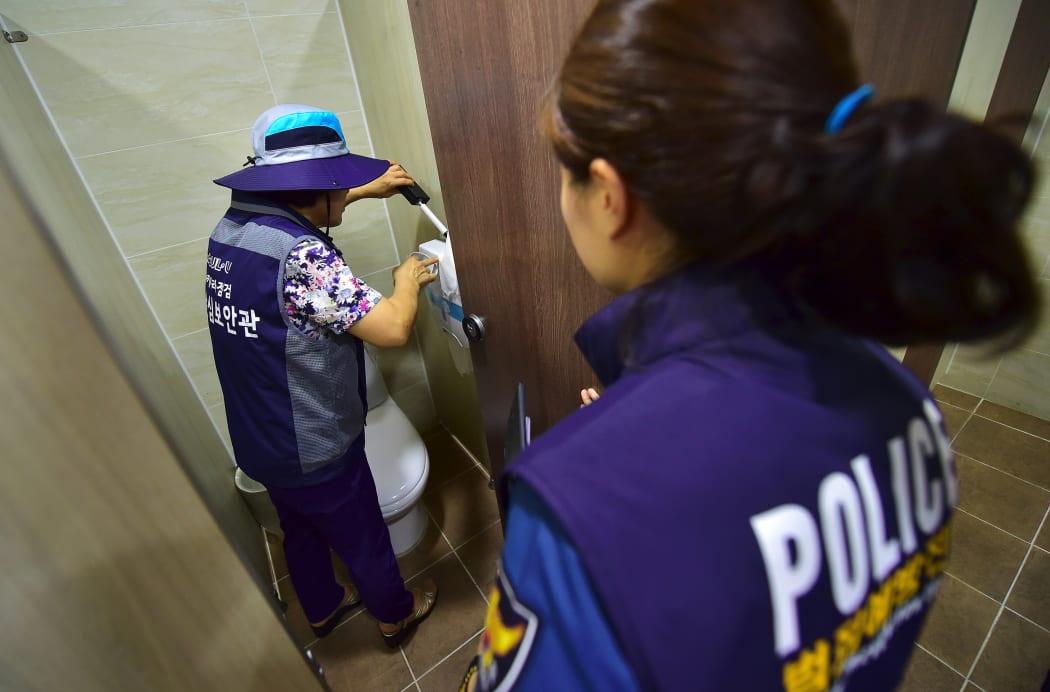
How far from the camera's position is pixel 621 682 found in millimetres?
268

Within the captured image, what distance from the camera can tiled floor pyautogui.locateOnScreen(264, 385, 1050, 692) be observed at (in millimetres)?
1137

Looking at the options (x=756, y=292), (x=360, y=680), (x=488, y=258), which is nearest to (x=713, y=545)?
(x=756, y=292)

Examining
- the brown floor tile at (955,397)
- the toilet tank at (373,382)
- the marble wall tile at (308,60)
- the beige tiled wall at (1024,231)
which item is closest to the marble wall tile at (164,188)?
the marble wall tile at (308,60)

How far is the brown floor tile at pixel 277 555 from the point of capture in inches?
60.9

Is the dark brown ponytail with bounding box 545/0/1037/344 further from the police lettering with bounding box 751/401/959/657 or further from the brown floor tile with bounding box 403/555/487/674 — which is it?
the brown floor tile with bounding box 403/555/487/674

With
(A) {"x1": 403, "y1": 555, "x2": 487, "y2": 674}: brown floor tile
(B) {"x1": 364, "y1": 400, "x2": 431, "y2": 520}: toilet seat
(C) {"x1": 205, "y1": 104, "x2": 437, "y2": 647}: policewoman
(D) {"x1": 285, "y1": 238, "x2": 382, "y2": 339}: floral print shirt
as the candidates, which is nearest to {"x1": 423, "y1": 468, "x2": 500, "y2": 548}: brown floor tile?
(A) {"x1": 403, "y1": 555, "x2": 487, "y2": 674}: brown floor tile

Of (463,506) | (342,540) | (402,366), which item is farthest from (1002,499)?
(402,366)

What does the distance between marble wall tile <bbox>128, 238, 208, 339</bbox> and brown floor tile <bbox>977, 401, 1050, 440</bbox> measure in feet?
9.82

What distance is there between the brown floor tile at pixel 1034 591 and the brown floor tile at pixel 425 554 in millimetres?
1658

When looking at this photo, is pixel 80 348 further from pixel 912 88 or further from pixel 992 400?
pixel 992 400

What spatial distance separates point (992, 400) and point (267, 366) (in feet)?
8.99

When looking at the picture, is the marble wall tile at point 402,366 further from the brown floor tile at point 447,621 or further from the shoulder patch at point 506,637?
the shoulder patch at point 506,637

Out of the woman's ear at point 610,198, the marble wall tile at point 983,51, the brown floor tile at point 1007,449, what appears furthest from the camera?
the brown floor tile at point 1007,449

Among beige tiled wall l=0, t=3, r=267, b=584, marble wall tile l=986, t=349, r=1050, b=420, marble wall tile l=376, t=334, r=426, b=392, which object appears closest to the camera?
beige tiled wall l=0, t=3, r=267, b=584
